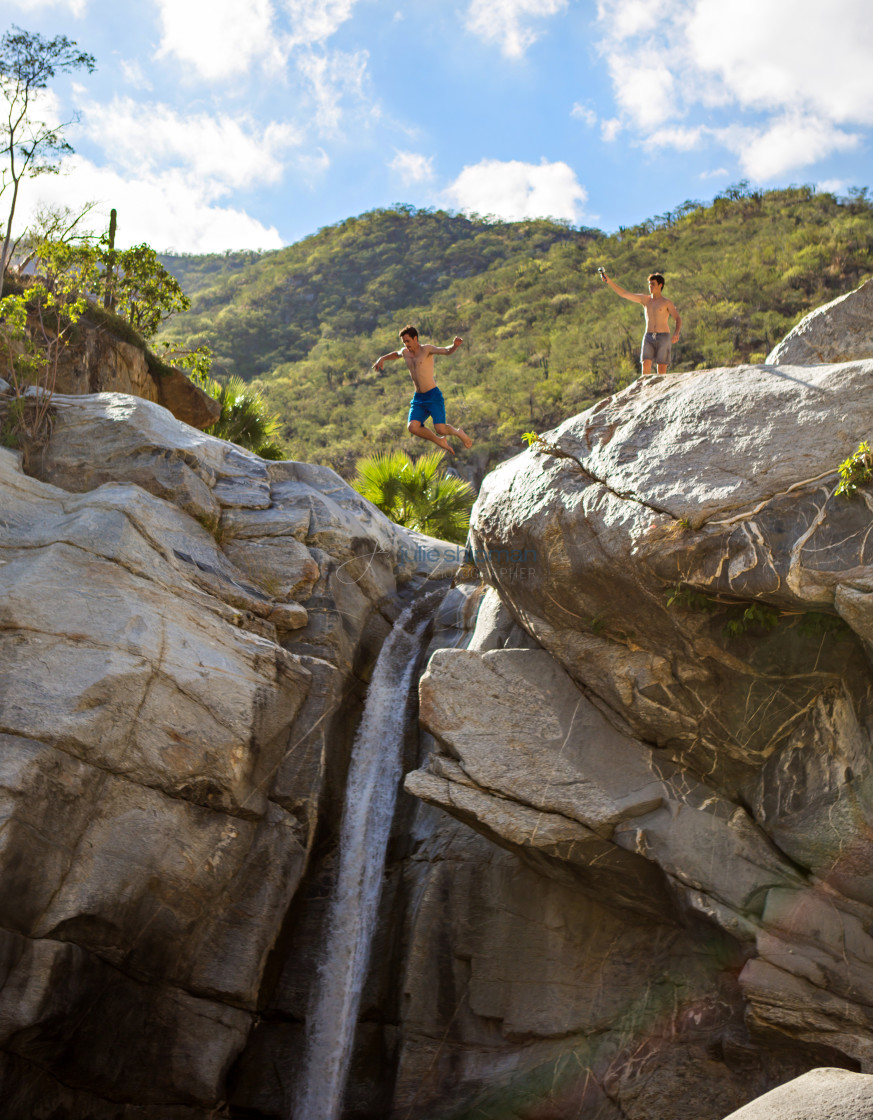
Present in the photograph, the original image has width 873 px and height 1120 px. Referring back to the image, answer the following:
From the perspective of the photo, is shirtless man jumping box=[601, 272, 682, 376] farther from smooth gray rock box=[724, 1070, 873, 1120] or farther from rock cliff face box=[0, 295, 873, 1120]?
smooth gray rock box=[724, 1070, 873, 1120]

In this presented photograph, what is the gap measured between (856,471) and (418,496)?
1155 centimetres

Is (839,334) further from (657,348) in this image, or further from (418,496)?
(418,496)

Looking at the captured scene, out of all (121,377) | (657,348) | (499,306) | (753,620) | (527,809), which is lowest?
(527,809)

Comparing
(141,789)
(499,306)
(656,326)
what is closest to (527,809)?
(141,789)

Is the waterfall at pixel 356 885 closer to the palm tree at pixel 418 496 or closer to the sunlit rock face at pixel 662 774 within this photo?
the sunlit rock face at pixel 662 774

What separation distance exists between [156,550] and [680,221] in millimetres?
47662

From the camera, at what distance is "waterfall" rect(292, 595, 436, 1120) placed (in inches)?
344

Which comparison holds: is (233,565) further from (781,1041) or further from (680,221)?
(680,221)

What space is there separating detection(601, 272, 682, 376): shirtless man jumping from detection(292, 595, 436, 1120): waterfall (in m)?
5.05

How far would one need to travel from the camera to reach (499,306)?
50.1 m

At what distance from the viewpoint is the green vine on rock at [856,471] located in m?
6.95

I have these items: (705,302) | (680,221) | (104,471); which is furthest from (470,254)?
(104,471)

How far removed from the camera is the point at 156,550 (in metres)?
10.5

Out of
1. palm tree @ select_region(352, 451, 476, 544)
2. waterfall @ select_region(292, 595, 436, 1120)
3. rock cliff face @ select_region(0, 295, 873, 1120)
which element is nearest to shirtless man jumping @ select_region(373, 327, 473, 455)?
rock cliff face @ select_region(0, 295, 873, 1120)
